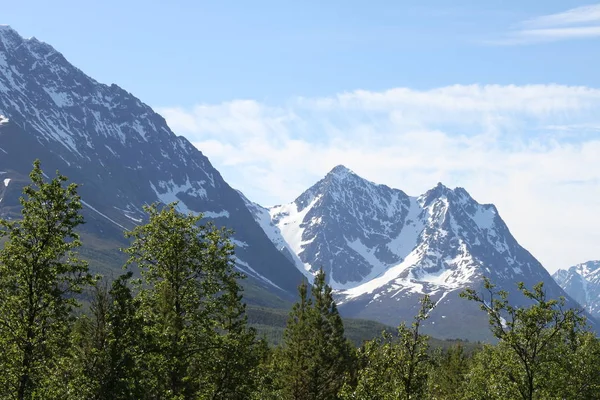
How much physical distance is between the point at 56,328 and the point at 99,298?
8.12 feet

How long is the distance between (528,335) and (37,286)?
2390 centimetres

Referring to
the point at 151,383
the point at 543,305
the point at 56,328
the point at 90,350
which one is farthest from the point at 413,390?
the point at 56,328

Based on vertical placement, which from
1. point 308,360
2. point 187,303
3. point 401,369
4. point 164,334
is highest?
point 401,369

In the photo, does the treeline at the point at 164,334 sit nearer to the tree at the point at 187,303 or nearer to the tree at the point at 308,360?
the tree at the point at 187,303

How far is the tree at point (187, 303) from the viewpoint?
3478 centimetres

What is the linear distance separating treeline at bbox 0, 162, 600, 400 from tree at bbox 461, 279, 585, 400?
Answer: 0.07m

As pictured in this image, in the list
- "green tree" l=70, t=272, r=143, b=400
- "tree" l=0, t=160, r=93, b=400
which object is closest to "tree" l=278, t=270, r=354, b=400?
"green tree" l=70, t=272, r=143, b=400

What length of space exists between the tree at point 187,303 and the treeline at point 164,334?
0.25 feet

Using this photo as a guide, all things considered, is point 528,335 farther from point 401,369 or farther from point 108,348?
point 108,348

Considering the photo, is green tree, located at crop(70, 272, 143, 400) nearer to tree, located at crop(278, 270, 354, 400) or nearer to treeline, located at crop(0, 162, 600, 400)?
treeline, located at crop(0, 162, 600, 400)

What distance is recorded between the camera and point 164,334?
32.8m

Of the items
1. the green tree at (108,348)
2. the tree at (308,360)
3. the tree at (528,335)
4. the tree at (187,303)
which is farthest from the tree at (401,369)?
the tree at (308,360)

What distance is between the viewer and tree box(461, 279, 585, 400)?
30.4 metres

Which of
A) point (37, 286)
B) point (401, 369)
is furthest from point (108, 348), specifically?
point (401, 369)
